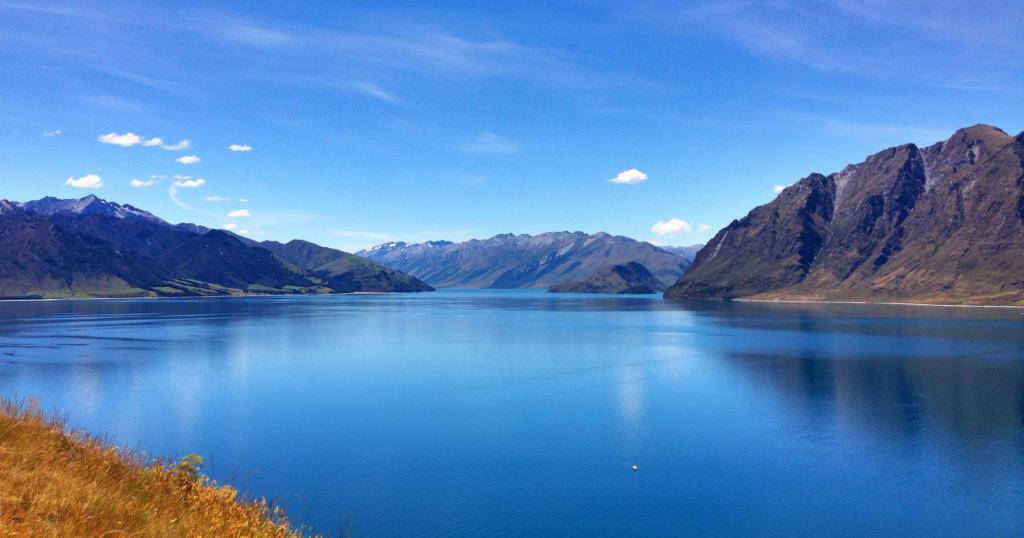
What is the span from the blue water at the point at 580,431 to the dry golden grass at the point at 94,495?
21423 mm

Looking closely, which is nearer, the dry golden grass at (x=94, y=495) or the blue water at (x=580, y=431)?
the dry golden grass at (x=94, y=495)

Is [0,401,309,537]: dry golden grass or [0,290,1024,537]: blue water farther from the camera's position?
[0,290,1024,537]: blue water

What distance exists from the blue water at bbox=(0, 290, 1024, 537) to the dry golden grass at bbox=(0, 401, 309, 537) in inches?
843

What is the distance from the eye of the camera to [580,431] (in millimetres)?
65375

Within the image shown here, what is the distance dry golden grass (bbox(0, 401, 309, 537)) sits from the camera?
14.0 meters

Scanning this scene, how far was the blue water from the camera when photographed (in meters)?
43.0

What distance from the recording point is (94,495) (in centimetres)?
1554

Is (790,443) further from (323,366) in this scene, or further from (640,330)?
(640,330)

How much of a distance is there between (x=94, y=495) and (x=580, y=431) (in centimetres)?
5362

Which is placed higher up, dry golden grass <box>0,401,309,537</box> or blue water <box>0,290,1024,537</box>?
dry golden grass <box>0,401,309,537</box>

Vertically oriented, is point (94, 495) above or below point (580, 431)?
above

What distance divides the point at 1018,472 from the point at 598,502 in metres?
33.4

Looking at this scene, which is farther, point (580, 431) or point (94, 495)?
point (580, 431)

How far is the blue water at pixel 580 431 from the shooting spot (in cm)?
4303
